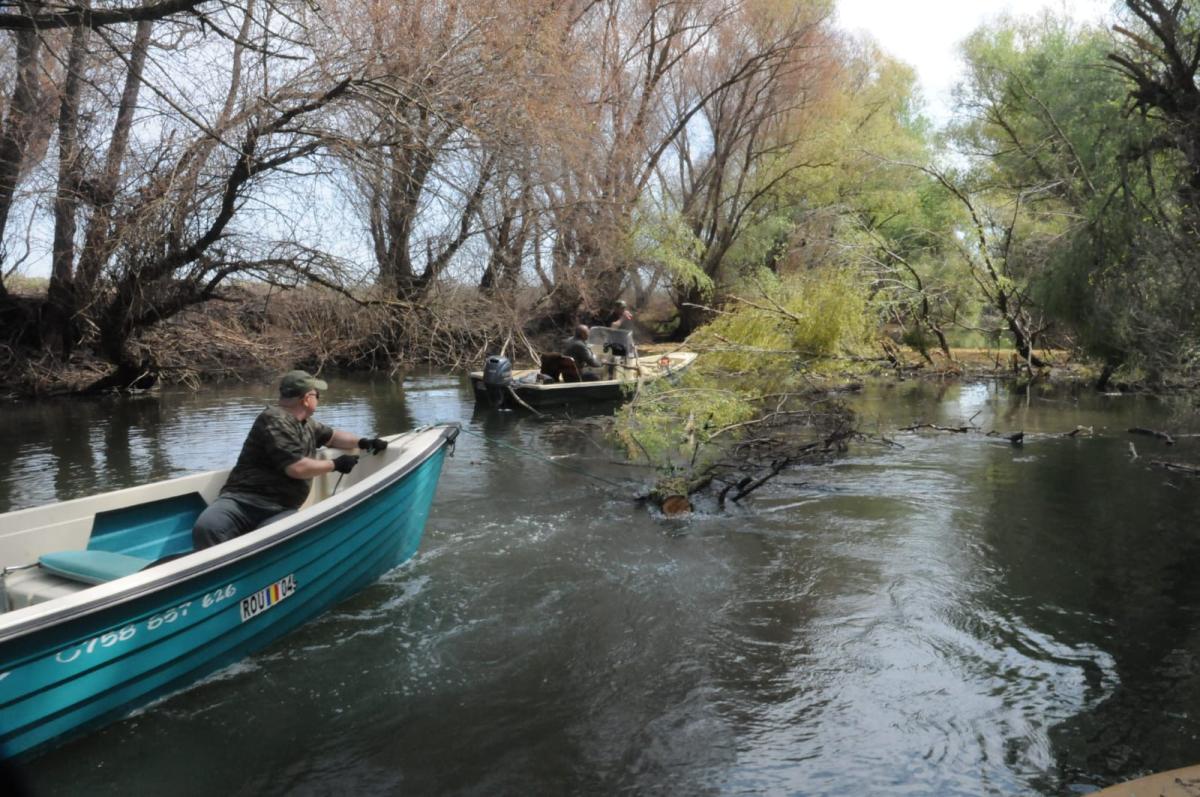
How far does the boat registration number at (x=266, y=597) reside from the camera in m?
4.70

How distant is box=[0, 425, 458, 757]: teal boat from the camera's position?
3.68 meters

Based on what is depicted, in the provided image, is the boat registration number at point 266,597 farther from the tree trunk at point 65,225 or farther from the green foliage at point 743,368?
the tree trunk at point 65,225

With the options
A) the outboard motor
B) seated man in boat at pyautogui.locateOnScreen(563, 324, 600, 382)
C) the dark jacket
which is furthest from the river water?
the dark jacket

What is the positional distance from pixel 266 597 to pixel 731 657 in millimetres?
2663

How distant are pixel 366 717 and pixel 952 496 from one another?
641cm

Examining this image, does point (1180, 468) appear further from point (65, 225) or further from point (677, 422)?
point (65, 225)

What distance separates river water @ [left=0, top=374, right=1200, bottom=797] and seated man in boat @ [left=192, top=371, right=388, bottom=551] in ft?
2.61

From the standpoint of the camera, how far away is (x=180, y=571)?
4137 mm

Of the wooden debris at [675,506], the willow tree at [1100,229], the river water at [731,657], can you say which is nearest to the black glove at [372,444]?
the river water at [731,657]

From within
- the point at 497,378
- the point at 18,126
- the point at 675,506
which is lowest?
the point at 675,506

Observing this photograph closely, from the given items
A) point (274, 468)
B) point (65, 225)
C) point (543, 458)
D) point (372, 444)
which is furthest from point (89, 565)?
point (65, 225)

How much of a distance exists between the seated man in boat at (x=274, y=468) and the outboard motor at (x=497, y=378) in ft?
25.9

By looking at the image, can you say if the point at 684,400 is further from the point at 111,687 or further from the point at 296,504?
the point at 111,687

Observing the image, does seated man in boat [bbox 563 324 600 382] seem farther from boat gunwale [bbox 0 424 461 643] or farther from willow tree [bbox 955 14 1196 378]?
boat gunwale [bbox 0 424 461 643]
